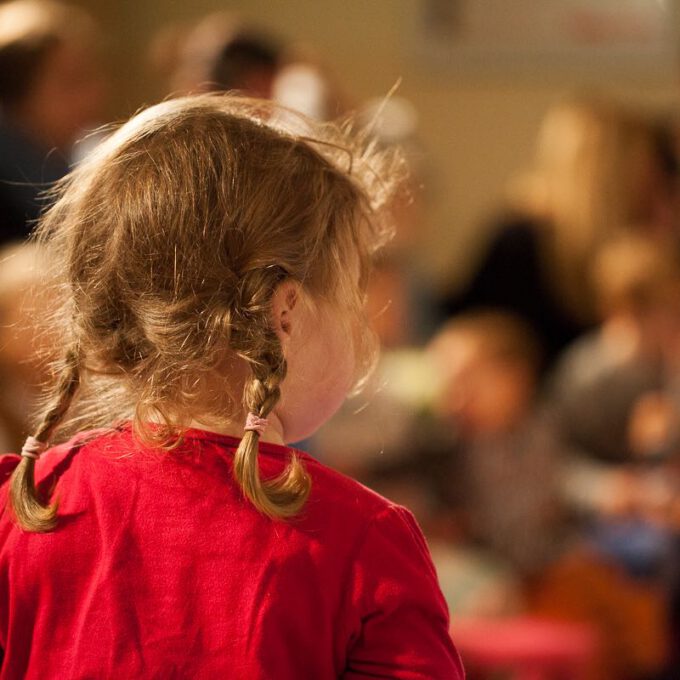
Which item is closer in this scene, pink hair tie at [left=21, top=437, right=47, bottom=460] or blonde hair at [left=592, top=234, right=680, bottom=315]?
pink hair tie at [left=21, top=437, right=47, bottom=460]

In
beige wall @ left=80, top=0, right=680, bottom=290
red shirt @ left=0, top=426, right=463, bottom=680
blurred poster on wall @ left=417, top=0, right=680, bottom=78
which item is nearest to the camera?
red shirt @ left=0, top=426, right=463, bottom=680

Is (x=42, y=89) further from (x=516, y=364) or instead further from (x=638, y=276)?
(x=638, y=276)

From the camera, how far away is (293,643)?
2.70 ft

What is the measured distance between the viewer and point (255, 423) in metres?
0.83

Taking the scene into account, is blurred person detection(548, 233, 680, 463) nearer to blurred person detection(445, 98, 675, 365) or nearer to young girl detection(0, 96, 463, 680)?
blurred person detection(445, 98, 675, 365)

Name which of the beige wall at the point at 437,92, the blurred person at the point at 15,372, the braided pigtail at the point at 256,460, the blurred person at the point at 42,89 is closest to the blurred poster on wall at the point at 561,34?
the beige wall at the point at 437,92

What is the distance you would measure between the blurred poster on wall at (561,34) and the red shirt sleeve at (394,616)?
4.17m

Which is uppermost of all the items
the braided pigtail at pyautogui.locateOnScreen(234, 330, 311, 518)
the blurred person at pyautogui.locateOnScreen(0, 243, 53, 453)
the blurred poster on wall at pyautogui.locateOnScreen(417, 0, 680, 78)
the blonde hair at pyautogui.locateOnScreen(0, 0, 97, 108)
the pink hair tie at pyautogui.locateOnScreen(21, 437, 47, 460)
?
the blurred poster on wall at pyautogui.locateOnScreen(417, 0, 680, 78)

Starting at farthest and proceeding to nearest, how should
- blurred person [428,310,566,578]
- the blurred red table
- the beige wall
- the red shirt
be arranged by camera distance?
1. the beige wall
2. blurred person [428,310,566,578]
3. the blurred red table
4. the red shirt

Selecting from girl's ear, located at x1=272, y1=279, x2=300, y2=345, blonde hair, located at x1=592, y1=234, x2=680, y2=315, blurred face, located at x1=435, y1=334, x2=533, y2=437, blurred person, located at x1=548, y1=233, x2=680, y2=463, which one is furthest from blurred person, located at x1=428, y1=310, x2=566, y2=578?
girl's ear, located at x1=272, y1=279, x2=300, y2=345

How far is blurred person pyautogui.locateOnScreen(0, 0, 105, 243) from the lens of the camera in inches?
80.7

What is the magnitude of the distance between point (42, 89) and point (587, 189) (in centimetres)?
180

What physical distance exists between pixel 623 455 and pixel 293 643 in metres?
2.31

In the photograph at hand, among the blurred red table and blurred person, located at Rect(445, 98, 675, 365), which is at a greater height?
blurred person, located at Rect(445, 98, 675, 365)
